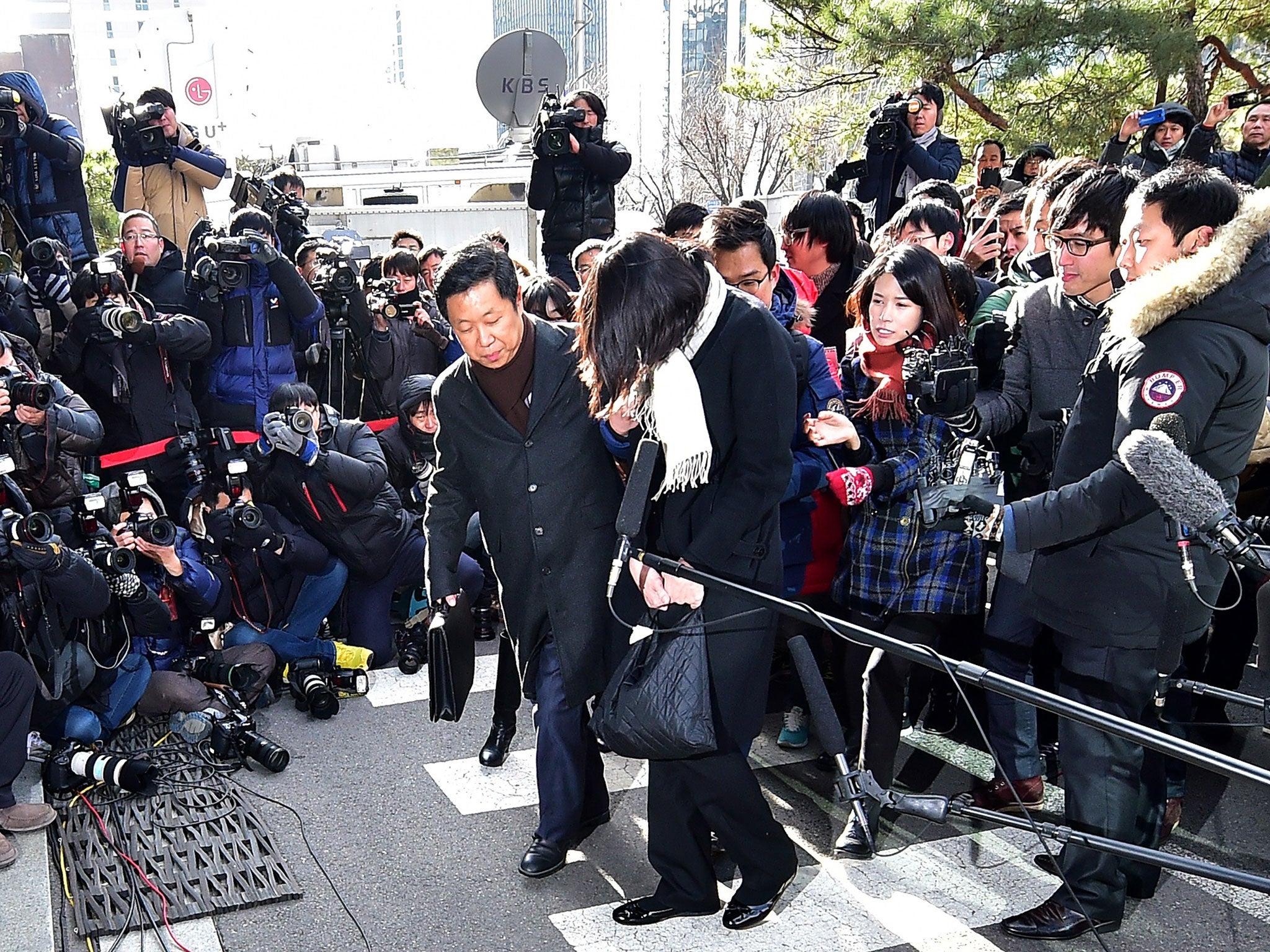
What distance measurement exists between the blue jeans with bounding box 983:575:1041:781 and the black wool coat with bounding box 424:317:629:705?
123 centimetres

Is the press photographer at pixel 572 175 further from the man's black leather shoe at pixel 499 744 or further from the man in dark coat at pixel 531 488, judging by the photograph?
the man in dark coat at pixel 531 488

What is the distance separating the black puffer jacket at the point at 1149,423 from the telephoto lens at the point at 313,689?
2950mm

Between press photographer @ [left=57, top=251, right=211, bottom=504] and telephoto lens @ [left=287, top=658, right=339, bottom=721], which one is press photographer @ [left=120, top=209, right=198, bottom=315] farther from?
telephoto lens @ [left=287, top=658, right=339, bottom=721]

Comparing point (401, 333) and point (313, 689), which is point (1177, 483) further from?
point (401, 333)

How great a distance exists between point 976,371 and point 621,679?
50.0 inches

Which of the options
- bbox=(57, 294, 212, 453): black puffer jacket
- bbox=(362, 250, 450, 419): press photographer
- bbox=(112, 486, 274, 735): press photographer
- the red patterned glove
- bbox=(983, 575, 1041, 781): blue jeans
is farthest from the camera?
bbox=(362, 250, 450, 419): press photographer

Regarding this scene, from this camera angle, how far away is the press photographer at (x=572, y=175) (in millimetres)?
6664

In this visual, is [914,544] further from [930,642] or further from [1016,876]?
[1016,876]

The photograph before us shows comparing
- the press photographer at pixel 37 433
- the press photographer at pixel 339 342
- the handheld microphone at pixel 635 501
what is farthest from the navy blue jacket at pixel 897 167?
the press photographer at pixel 37 433

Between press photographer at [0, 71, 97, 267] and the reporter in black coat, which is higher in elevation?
press photographer at [0, 71, 97, 267]

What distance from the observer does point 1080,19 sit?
35.4ft

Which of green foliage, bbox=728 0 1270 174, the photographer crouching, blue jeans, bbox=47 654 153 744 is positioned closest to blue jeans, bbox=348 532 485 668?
the photographer crouching

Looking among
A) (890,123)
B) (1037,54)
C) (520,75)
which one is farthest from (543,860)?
(1037,54)

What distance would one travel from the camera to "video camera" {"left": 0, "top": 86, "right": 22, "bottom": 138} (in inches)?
235
